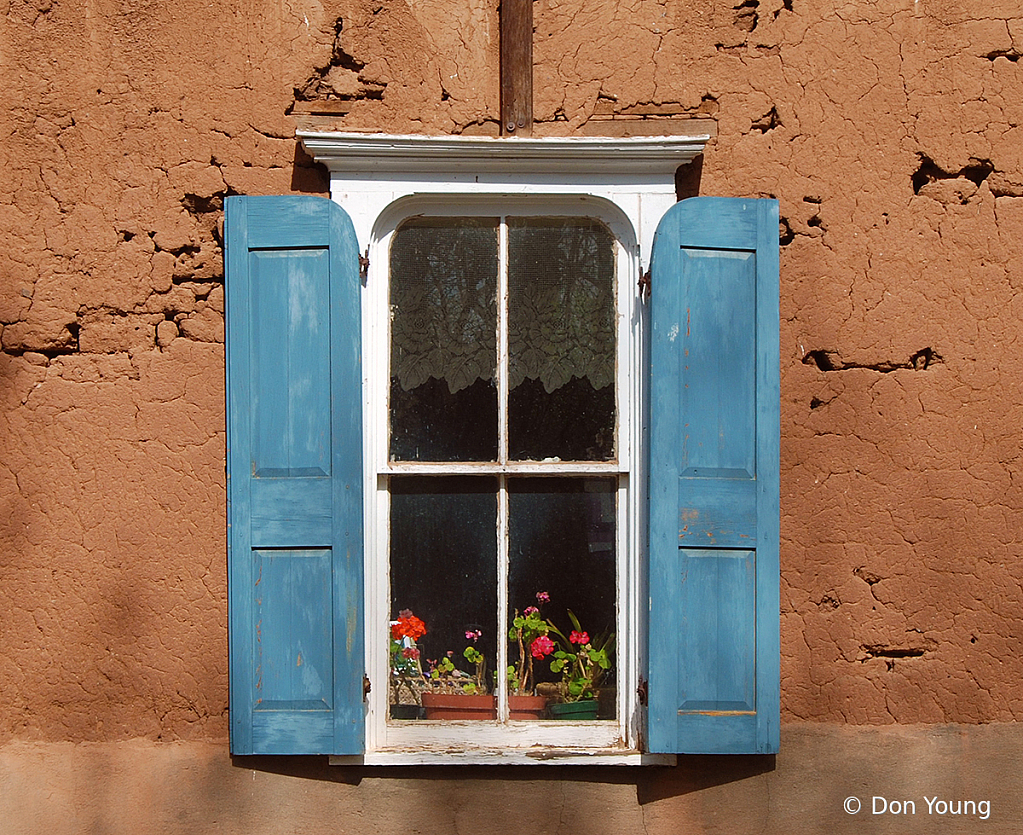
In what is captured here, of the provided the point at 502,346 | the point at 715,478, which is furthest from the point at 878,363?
the point at 502,346

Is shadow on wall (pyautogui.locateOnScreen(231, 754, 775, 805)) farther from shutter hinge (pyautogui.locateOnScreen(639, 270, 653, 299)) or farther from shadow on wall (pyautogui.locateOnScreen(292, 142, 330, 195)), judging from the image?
shadow on wall (pyautogui.locateOnScreen(292, 142, 330, 195))

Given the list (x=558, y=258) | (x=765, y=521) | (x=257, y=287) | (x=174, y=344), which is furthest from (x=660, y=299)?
(x=174, y=344)

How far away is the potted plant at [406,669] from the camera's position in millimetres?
2551

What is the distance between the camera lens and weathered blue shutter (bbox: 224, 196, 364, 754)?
239 centimetres

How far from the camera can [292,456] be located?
241cm

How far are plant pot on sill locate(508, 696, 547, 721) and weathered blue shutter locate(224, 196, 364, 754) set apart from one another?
1.60ft

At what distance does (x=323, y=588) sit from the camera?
240cm

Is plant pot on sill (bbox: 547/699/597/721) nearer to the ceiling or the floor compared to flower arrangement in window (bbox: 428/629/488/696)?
nearer to the floor

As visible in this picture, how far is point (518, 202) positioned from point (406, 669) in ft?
5.09

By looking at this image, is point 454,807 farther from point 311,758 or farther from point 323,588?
point 323,588

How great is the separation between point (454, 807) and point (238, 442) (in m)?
1.31

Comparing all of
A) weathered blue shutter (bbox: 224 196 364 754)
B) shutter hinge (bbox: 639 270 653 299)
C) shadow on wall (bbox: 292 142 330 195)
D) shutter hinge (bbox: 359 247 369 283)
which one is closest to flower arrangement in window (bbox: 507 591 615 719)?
weathered blue shutter (bbox: 224 196 364 754)

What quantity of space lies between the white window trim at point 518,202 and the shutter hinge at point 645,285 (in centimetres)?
3

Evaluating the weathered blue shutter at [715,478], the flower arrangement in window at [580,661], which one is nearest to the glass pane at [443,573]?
the flower arrangement in window at [580,661]
